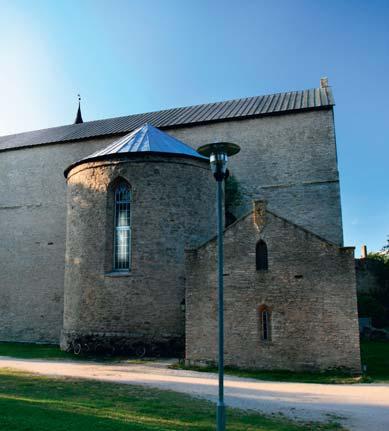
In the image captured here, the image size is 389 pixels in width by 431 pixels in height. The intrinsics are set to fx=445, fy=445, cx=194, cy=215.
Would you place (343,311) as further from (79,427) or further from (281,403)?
(79,427)

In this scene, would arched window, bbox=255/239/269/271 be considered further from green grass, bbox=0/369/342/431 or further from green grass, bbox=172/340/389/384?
green grass, bbox=0/369/342/431

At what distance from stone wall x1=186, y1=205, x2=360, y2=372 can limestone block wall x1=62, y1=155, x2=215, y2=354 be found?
2798 mm

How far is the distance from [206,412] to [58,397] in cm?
319

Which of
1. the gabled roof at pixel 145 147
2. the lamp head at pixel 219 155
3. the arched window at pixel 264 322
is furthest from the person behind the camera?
the gabled roof at pixel 145 147

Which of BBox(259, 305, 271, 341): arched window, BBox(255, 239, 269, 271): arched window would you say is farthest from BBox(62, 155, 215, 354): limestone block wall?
BBox(255, 239, 269, 271): arched window

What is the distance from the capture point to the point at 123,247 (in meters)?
18.2

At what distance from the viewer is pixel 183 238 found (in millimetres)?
17828

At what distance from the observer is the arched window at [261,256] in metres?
13.8

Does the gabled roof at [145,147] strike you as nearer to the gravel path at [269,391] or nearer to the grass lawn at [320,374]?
the grass lawn at [320,374]

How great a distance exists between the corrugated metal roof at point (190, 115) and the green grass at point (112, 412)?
17.3 metres

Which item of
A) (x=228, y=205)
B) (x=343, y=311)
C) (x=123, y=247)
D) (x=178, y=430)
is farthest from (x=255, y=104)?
(x=178, y=430)

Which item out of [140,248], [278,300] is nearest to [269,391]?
[278,300]

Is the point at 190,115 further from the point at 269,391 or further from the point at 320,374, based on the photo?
the point at 269,391

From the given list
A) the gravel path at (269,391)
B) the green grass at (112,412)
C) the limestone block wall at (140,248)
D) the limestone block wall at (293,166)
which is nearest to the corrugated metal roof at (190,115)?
the limestone block wall at (293,166)
